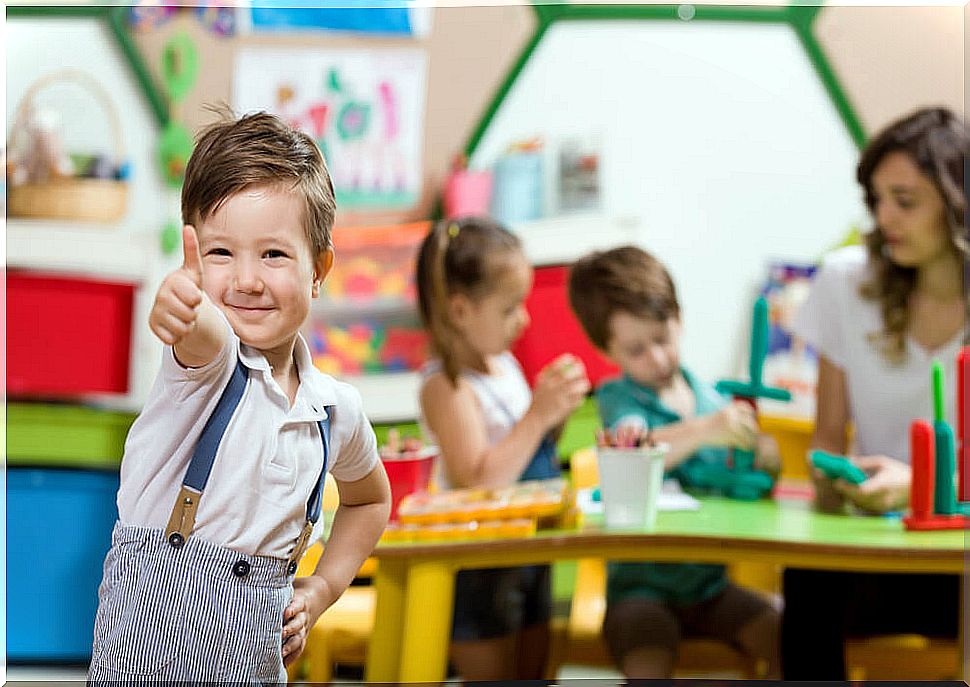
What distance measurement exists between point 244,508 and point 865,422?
118cm

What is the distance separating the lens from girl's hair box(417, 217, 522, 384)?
1.83 metres

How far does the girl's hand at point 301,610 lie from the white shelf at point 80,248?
44.1 inches

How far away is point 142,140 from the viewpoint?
2.02 meters

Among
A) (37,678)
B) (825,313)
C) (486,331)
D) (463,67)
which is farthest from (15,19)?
(825,313)

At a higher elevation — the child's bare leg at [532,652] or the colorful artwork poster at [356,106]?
the colorful artwork poster at [356,106]

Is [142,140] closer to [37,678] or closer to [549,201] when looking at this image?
[549,201]

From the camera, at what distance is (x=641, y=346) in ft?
6.31

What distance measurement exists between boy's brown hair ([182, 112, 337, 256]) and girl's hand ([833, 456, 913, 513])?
0.97m

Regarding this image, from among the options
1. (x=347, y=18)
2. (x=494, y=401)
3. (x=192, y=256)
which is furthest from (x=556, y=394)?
(x=192, y=256)

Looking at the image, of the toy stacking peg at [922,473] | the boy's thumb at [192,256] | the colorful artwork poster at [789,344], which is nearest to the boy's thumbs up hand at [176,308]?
the boy's thumb at [192,256]

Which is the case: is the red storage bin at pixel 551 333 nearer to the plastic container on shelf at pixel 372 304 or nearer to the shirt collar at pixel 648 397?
the shirt collar at pixel 648 397

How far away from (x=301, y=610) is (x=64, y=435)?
48.1 inches

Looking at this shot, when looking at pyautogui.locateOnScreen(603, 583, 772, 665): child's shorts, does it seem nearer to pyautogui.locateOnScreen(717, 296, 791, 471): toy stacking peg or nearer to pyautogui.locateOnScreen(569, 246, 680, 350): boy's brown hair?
pyautogui.locateOnScreen(717, 296, 791, 471): toy stacking peg

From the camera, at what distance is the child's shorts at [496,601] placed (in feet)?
6.07
